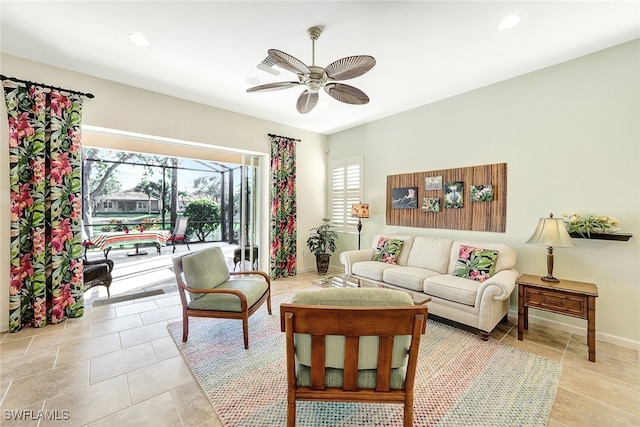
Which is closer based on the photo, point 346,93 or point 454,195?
point 346,93

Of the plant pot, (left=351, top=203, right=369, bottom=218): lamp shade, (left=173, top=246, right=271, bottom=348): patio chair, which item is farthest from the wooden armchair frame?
the plant pot

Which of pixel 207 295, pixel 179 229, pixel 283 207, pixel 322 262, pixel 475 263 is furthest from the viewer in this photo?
pixel 179 229

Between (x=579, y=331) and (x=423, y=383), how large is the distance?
7.17ft

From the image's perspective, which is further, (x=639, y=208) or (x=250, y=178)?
(x=250, y=178)

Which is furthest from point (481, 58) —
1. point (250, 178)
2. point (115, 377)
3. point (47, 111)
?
point (47, 111)

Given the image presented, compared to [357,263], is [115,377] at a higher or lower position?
lower

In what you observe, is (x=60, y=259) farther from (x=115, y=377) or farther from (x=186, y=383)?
(x=186, y=383)

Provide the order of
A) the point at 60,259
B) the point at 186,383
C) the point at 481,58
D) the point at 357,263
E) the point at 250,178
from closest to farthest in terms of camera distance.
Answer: the point at 186,383
the point at 481,58
the point at 60,259
the point at 357,263
the point at 250,178

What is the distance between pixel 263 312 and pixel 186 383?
1407mm

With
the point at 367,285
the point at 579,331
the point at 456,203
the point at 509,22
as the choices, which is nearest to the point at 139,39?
the point at 509,22

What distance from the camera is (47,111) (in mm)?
2971

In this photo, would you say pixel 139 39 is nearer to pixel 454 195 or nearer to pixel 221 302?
pixel 221 302

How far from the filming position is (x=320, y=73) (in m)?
2.34

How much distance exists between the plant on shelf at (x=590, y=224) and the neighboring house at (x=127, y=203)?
8733mm
